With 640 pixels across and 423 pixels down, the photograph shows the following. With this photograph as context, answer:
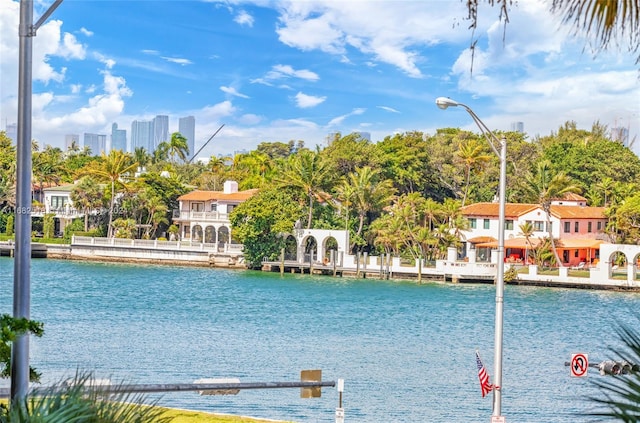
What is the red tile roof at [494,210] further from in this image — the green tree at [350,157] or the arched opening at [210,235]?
the arched opening at [210,235]

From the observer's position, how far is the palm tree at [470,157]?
81938 mm

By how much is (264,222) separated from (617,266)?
29109 mm

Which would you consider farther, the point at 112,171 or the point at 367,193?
the point at 112,171

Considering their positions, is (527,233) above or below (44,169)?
below

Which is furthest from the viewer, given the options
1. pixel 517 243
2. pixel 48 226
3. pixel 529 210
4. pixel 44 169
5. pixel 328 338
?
pixel 44 169

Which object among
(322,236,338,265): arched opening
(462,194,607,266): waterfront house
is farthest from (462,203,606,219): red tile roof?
(322,236,338,265): arched opening

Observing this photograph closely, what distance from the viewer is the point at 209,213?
271 ft

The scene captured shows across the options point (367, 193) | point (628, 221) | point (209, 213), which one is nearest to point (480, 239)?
point (367, 193)

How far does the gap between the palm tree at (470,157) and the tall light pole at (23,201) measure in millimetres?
74180

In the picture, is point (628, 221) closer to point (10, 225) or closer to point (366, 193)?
point (366, 193)

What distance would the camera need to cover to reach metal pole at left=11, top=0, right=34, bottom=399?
27.5 ft

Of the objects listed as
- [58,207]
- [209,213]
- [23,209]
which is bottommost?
[23,209]

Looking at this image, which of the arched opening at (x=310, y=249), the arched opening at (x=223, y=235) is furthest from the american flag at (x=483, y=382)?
the arched opening at (x=223, y=235)

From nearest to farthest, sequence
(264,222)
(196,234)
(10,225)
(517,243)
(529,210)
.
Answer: (517,243) < (529,210) < (264,222) < (196,234) < (10,225)
